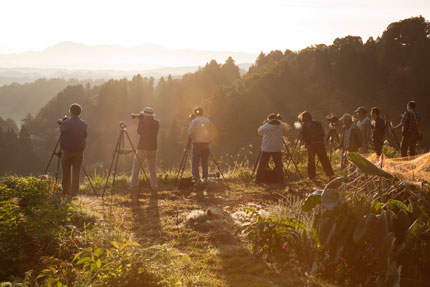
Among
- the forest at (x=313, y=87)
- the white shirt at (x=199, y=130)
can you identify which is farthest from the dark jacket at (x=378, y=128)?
the forest at (x=313, y=87)

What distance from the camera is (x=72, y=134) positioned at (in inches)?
388

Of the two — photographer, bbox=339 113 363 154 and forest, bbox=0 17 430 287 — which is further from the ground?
photographer, bbox=339 113 363 154

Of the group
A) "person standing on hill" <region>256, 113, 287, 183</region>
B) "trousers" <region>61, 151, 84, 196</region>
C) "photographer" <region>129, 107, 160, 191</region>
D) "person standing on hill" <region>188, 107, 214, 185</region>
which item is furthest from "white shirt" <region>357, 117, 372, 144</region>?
"trousers" <region>61, 151, 84, 196</region>

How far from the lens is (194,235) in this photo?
23.5ft

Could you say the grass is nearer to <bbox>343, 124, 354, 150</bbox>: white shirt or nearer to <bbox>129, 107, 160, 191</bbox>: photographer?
<bbox>129, 107, 160, 191</bbox>: photographer

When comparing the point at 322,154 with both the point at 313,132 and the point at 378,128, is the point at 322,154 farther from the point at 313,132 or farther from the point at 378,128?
the point at 378,128

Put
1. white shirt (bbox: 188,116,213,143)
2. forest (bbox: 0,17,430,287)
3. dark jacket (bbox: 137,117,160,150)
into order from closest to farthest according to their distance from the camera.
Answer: forest (bbox: 0,17,430,287), dark jacket (bbox: 137,117,160,150), white shirt (bbox: 188,116,213,143)

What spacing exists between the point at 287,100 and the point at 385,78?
1601cm

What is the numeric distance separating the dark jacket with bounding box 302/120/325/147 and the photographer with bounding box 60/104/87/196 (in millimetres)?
6616

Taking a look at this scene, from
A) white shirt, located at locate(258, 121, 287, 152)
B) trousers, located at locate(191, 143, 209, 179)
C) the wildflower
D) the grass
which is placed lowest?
the grass

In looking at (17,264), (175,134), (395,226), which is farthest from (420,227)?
(175,134)

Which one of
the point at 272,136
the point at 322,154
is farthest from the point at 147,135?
the point at 322,154

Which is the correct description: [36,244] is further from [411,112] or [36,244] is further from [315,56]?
[315,56]

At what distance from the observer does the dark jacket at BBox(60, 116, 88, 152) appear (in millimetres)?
9812
